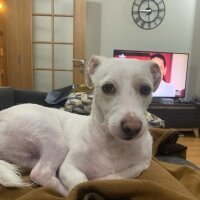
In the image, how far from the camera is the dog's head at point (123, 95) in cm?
80

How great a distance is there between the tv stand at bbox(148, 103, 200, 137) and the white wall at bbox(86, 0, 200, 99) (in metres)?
0.61

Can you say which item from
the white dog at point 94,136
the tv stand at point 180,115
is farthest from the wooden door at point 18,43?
the white dog at point 94,136

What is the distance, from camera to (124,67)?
34.9 inches

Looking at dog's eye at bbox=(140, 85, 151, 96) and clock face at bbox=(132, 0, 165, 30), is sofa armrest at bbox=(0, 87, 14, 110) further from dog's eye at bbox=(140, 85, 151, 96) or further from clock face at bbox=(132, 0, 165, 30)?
clock face at bbox=(132, 0, 165, 30)

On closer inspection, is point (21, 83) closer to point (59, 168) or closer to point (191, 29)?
point (191, 29)

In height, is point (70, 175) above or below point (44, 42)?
below

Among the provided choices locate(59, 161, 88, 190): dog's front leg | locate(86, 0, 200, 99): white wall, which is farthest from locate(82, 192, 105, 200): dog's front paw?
locate(86, 0, 200, 99): white wall

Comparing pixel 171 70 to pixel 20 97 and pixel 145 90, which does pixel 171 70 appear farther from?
pixel 145 90

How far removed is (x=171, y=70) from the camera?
361 cm

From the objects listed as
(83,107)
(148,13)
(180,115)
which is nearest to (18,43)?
(148,13)

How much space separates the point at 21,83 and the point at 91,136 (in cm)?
263

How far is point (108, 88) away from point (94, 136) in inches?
7.6

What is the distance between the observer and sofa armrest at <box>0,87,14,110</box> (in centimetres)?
224

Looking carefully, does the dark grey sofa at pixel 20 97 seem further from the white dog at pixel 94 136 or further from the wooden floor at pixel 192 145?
the wooden floor at pixel 192 145
